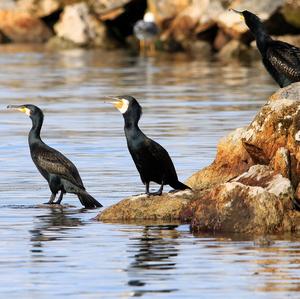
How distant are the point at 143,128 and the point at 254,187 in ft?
39.7

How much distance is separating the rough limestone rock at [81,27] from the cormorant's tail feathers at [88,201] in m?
42.4

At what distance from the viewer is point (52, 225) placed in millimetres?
15477

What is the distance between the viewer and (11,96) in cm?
3531

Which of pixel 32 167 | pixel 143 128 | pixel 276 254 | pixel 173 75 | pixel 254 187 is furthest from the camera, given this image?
pixel 173 75

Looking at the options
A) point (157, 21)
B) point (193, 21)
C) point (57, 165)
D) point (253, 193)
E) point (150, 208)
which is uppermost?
point (157, 21)

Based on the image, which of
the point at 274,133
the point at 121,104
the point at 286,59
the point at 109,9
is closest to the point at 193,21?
the point at 109,9

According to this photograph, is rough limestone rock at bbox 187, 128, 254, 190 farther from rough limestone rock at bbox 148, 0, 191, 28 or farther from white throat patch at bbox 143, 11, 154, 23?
rough limestone rock at bbox 148, 0, 191, 28

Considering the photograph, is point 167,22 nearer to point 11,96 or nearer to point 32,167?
point 11,96

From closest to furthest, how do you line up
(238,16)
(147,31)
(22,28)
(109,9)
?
(238,16) < (147,31) < (109,9) < (22,28)

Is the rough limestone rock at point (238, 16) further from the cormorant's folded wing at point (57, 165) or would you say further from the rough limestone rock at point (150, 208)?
the rough limestone rock at point (150, 208)

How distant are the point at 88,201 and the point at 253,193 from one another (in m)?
2.98

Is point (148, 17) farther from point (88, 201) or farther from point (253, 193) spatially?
point (253, 193)

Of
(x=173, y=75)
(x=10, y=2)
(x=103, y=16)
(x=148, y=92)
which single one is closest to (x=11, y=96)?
(x=148, y=92)

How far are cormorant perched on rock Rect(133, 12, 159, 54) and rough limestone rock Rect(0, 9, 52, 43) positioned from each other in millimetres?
6609
